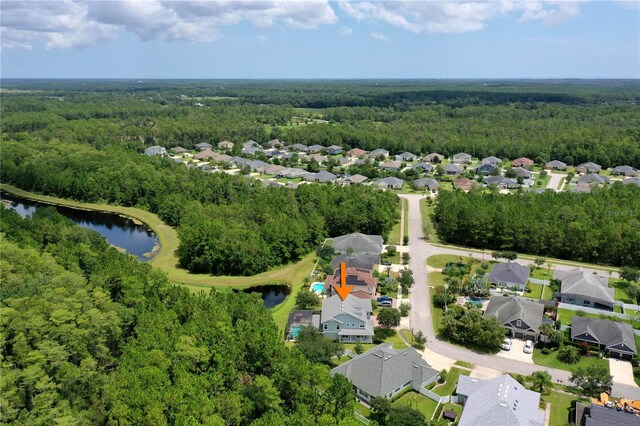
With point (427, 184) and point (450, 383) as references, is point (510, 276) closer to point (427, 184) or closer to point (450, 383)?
point (450, 383)

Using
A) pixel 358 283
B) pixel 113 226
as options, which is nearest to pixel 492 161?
pixel 358 283

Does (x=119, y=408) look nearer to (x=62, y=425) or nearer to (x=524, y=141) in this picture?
(x=62, y=425)

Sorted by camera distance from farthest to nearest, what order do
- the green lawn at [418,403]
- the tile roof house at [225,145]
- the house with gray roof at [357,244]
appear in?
the tile roof house at [225,145], the house with gray roof at [357,244], the green lawn at [418,403]

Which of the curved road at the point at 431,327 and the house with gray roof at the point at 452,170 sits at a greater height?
the house with gray roof at the point at 452,170

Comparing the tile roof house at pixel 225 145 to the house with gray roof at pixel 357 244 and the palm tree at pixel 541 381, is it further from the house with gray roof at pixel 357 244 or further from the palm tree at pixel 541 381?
the palm tree at pixel 541 381

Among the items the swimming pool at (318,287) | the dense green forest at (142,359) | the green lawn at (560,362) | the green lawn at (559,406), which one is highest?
the dense green forest at (142,359)

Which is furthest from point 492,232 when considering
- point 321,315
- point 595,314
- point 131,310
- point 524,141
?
point 524,141

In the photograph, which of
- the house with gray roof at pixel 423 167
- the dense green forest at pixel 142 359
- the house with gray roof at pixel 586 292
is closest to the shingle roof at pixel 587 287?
the house with gray roof at pixel 586 292
